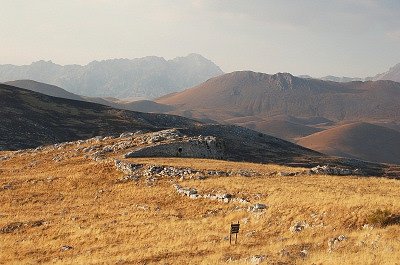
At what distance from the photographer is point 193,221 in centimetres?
2988

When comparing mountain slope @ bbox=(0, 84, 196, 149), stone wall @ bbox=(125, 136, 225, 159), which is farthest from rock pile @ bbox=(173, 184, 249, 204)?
mountain slope @ bbox=(0, 84, 196, 149)

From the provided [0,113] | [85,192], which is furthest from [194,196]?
[0,113]

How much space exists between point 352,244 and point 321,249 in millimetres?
1621

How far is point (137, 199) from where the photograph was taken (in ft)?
127

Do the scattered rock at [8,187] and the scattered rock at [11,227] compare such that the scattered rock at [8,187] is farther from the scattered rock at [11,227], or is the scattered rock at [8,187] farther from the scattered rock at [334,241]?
the scattered rock at [334,241]

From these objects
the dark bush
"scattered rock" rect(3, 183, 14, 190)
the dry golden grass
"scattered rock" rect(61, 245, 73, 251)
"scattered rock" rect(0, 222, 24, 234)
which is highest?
the dark bush

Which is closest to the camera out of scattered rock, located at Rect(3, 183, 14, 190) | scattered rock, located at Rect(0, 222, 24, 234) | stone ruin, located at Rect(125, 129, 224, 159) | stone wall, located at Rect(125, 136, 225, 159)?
scattered rock, located at Rect(0, 222, 24, 234)

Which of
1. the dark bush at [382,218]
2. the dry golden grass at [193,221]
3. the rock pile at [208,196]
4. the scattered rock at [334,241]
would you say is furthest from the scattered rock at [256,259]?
the rock pile at [208,196]

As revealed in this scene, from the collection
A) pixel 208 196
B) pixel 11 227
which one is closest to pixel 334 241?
pixel 208 196

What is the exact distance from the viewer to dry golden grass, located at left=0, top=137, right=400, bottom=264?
21.6 meters

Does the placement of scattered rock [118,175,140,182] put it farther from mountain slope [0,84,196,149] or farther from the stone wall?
mountain slope [0,84,196,149]

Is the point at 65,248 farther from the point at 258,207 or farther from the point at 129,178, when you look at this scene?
the point at 129,178

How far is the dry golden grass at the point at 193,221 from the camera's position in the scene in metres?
21.6

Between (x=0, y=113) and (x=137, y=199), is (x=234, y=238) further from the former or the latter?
(x=0, y=113)
